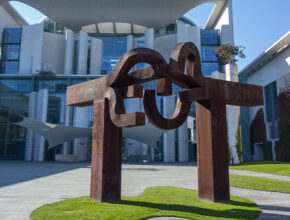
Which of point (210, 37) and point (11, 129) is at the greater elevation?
point (210, 37)

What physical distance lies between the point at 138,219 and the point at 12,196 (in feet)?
14.8

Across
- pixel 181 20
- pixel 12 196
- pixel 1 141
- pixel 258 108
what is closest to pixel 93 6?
pixel 181 20

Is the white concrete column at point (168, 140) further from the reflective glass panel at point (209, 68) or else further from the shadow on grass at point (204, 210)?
the shadow on grass at point (204, 210)

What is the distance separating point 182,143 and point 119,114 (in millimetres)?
29201

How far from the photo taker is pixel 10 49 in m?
41.6

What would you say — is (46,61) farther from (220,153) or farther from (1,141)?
(220,153)

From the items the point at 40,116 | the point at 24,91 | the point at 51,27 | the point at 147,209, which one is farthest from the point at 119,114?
the point at 51,27

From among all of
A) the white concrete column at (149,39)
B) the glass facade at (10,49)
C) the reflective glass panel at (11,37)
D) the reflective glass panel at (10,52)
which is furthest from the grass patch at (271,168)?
the reflective glass panel at (11,37)

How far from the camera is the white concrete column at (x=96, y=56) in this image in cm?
4134

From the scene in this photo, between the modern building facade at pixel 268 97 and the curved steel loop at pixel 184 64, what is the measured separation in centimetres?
2474

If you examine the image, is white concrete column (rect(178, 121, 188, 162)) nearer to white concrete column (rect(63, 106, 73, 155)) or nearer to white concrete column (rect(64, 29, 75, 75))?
white concrete column (rect(63, 106, 73, 155))

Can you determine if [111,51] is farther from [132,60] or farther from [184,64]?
[184,64]

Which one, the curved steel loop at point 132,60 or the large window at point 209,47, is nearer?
the curved steel loop at point 132,60

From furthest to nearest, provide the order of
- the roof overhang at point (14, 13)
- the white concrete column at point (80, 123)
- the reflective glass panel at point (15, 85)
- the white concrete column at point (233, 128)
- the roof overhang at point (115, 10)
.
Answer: the roof overhang at point (14, 13), the roof overhang at point (115, 10), the reflective glass panel at point (15, 85), the white concrete column at point (80, 123), the white concrete column at point (233, 128)
